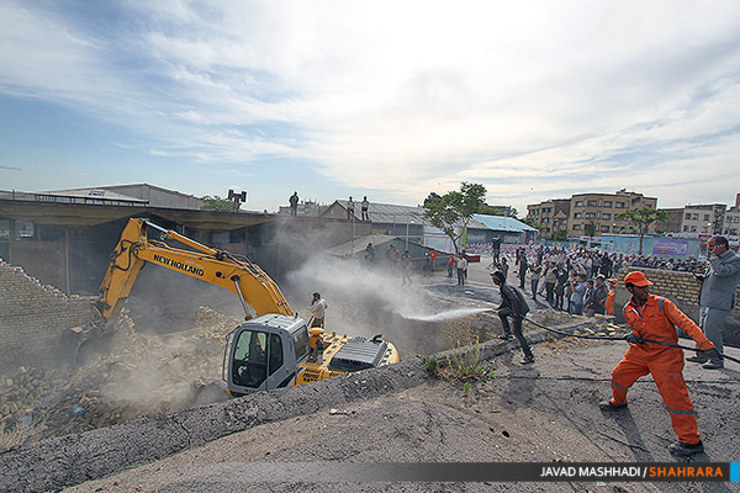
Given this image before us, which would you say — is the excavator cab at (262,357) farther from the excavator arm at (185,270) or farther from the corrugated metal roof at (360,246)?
the corrugated metal roof at (360,246)

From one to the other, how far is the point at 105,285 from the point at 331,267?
33.2 feet

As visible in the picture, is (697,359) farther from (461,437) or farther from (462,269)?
(462,269)

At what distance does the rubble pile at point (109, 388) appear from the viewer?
648 cm

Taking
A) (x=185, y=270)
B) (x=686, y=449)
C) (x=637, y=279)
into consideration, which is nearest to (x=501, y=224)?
(x=185, y=270)

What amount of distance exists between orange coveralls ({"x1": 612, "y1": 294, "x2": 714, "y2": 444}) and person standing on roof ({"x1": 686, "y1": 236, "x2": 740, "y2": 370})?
2593 mm

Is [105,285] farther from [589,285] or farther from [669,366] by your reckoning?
[589,285]

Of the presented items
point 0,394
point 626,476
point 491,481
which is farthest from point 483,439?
point 0,394

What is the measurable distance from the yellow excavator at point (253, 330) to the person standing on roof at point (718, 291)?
516 centimetres

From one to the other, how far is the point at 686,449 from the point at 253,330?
5568mm

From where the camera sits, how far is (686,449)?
331cm

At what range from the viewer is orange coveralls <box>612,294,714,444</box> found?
330cm

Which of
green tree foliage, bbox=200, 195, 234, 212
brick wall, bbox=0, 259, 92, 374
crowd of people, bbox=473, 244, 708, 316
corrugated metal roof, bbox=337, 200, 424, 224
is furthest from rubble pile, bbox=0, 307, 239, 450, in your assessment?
green tree foliage, bbox=200, 195, 234, 212

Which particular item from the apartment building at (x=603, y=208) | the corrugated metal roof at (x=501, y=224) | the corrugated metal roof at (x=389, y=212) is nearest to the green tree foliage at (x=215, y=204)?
the corrugated metal roof at (x=389, y=212)

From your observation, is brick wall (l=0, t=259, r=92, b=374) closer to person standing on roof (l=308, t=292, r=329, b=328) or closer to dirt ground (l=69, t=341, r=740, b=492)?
person standing on roof (l=308, t=292, r=329, b=328)
